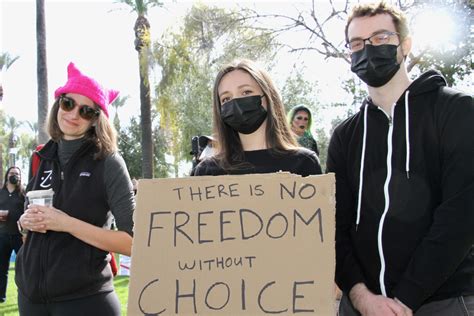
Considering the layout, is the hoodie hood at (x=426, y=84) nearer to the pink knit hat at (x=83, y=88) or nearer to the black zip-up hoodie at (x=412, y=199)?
the black zip-up hoodie at (x=412, y=199)

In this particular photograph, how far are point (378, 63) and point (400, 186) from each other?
1.71 feet

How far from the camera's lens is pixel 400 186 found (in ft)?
6.57

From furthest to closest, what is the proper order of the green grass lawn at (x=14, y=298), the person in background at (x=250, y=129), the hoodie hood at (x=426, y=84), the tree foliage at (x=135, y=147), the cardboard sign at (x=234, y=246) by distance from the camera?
the tree foliage at (x=135, y=147) < the green grass lawn at (x=14, y=298) < the person in background at (x=250, y=129) < the hoodie hood at (x=426, y=84) < the cardboard sign at (x=234, y=246)

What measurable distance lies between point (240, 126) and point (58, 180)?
97 cm

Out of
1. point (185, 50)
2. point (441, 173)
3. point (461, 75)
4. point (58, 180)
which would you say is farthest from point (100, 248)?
point (185, 50)

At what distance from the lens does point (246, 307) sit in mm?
1782

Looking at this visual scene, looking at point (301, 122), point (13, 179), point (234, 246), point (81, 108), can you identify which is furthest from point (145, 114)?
point (234, 246)

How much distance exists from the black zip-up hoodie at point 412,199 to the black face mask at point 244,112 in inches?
18.0

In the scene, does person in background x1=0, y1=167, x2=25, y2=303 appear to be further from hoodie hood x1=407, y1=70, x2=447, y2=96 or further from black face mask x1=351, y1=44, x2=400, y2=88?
hoodie hood x1=407, y1=70, x2=447, y2=96

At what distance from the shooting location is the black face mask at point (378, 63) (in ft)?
7.08

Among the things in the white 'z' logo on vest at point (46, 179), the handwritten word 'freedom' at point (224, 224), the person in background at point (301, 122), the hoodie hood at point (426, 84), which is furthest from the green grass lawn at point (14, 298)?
the hoodie hood at point (426, 84)

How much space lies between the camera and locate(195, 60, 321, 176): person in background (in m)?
2.35

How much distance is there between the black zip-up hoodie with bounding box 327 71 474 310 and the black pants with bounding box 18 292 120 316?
3.66 feet

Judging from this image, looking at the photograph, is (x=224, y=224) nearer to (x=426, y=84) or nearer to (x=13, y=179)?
(x=426, y=84)
